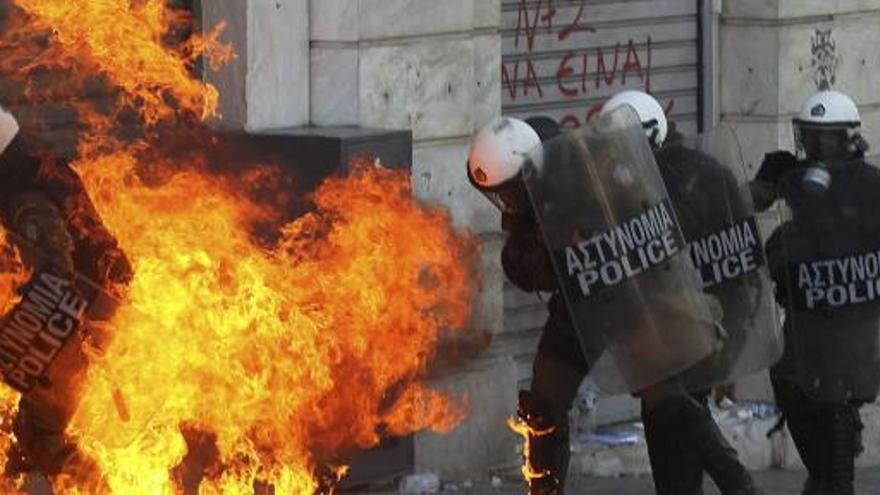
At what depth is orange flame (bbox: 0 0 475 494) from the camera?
27.3ft

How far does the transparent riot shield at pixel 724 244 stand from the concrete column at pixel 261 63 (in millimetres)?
1733

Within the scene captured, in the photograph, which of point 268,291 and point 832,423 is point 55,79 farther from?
point 832,423

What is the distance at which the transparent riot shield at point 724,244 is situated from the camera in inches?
365

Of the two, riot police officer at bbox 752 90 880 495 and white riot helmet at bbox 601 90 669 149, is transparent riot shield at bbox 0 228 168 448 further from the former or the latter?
riot police officer at bbox 752 90 880 495

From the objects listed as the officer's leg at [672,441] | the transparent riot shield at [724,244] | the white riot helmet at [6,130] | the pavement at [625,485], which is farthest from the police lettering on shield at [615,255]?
the white riot helmet at [6,130]

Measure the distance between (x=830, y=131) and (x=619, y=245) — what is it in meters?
1.42

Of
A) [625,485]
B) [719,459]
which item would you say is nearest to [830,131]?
[719,459]

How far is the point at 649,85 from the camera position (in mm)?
11922

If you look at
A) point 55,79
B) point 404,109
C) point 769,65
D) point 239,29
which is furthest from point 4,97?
point 769,65

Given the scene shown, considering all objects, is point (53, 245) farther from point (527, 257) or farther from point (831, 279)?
point (831, 279)

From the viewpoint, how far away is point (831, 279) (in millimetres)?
9648

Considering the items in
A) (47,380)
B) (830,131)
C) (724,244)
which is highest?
(830,131)

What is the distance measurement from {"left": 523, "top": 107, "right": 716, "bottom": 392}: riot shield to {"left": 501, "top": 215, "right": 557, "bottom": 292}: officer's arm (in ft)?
0.31

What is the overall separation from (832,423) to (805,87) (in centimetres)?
270
